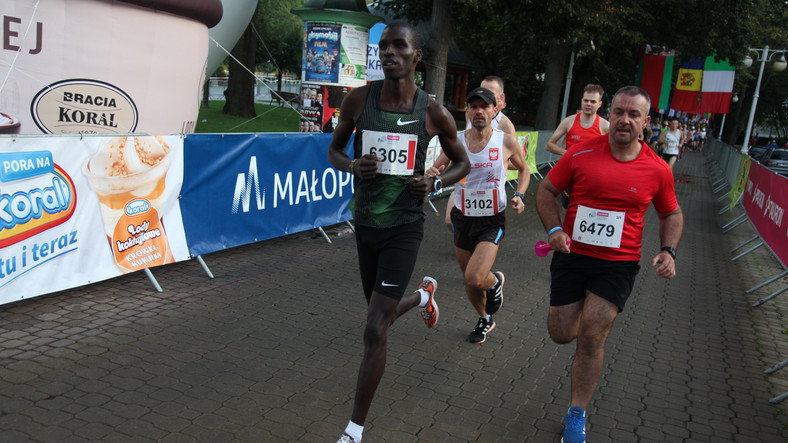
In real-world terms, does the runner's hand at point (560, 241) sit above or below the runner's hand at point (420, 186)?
below

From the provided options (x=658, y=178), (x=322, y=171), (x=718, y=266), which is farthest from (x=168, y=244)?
(x=718, y=266)

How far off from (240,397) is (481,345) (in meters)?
2.13

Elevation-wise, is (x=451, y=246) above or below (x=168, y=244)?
below

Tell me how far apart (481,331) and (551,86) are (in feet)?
71.5

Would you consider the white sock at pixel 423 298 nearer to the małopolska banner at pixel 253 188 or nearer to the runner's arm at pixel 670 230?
the runner's arm at pixel 670 230

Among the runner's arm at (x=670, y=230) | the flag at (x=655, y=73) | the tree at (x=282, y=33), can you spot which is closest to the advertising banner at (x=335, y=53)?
the runner's arm at (x=670, y=230)

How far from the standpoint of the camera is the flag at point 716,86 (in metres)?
27.3

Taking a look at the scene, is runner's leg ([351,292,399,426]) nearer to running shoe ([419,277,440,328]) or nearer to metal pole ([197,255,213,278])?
running shoe ([419,277,440,328])

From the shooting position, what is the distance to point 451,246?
945 centimetres

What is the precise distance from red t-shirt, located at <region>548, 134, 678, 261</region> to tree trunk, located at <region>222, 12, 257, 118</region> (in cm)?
2341

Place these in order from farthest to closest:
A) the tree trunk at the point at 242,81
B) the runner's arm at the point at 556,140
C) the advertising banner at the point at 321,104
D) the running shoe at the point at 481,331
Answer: the tree trunk at the point at 242,81
the advertising banner at the point at 321,104
the runner's arm at the point at 556,140
the running shoe at the point at 481,331

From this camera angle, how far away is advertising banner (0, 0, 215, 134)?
8062 mm

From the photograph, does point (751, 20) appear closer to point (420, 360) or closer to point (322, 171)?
point (322, 171)

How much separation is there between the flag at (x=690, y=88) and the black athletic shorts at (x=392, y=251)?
2877cm
